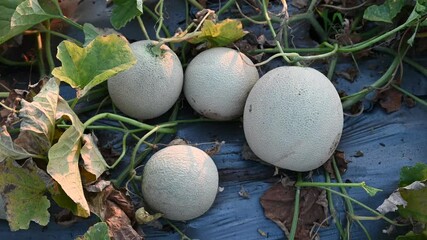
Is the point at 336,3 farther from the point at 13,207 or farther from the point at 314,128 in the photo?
the point at 13,207

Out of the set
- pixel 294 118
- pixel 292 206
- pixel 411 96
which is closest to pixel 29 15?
pixel 294 118

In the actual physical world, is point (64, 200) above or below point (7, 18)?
below

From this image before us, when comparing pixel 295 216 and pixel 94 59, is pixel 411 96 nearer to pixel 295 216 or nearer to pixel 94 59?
pixel 295 216

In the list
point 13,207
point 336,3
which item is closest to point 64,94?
point 13,207

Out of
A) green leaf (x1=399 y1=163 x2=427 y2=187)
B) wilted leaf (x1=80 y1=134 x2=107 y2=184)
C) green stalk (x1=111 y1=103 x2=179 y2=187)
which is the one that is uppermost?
wilted leaf (x1=80 y1=134 x2=107 y2=184)

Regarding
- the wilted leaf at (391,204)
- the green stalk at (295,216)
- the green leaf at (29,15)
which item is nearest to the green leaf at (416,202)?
the wilted leaf at (391,204)

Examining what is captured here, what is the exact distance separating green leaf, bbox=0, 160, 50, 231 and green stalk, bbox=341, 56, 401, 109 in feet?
2.69

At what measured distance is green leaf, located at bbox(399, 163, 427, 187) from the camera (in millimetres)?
1393

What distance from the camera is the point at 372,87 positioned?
1.58 meters

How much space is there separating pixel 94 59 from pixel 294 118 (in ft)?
1.64

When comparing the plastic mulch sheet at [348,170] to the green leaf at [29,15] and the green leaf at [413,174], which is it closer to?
the green leaf at [413,174]

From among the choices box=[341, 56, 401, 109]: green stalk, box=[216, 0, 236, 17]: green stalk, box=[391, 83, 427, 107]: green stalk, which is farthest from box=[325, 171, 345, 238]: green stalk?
box=[216, 0, 236, 17]: green stalk

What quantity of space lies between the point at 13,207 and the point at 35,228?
21 centimetres

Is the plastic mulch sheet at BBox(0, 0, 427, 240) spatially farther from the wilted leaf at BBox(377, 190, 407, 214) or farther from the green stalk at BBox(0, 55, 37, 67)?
the green stalk at BBox(0, 55, 37, 67)
